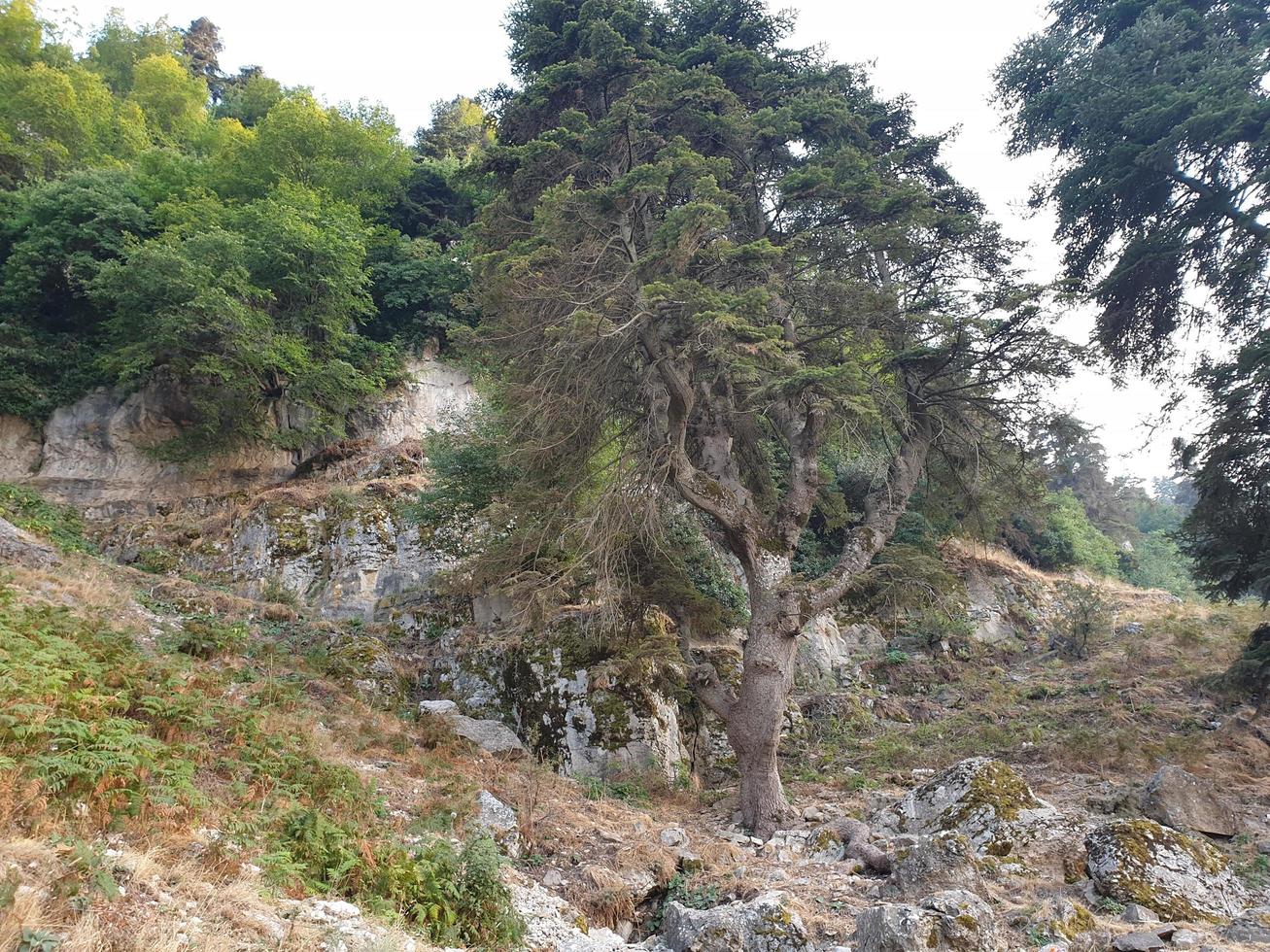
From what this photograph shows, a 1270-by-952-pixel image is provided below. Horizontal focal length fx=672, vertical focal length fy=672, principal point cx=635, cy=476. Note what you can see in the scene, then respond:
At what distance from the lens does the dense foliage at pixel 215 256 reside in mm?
16234

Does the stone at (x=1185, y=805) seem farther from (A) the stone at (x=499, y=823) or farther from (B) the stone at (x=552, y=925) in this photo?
(A) the stone at (x=499, y=823)

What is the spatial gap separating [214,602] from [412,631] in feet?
11.5

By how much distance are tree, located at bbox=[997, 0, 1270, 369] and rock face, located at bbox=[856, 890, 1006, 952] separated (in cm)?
965

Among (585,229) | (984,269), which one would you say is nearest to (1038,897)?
(984,269)

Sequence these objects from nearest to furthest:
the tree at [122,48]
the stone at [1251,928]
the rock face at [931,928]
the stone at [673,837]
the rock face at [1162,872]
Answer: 1. the rock face at [931,928]
2. the stone at [1251,928]
3. the rock face at [1162,872]
4. the stone at [673,837]
5. the tree at [122,48]

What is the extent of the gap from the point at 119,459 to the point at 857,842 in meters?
19.1

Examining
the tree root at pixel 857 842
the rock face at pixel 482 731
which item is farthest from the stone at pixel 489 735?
the tree root at pixel 857 842

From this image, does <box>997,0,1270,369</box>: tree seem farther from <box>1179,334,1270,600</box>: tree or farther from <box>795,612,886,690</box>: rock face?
<box>795,612,886,690</box>: rock face

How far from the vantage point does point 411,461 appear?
17.9 meters

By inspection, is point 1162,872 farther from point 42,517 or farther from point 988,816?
point 42,517

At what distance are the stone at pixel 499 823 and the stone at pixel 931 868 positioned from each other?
3.24m

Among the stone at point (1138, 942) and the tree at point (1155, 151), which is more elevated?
the tree at point (1155, 151)

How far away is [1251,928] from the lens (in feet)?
14.7

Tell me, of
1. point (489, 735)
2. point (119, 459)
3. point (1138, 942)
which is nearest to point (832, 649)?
point (489, 735)
